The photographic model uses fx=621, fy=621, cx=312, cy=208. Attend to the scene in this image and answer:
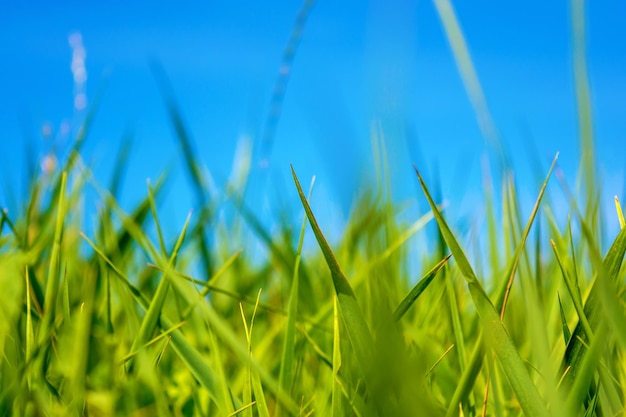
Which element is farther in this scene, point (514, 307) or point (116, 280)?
point (514, 307)

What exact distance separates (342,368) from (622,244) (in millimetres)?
199

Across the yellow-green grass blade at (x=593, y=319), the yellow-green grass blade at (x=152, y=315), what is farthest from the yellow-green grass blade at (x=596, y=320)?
the yellow-green grass blade at (x=152, y=315)

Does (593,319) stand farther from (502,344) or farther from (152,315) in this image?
(152,315)

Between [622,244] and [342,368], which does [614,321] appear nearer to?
[622,244]

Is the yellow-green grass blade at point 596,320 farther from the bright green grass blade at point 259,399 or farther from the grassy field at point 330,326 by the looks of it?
the bright green grass blade at point 259,399

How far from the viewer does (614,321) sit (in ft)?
0.83

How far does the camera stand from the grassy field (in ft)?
0.83

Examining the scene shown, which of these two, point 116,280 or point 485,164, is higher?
point 485,164

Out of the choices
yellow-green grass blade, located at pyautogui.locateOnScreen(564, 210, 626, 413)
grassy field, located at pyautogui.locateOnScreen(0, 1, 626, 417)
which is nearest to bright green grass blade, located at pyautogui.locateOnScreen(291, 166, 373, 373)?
grassy field, located at pyautogui.locateOnScreen(0, 1, 626, 417)

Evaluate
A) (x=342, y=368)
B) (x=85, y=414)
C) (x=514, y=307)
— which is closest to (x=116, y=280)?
(x=85, y=414)

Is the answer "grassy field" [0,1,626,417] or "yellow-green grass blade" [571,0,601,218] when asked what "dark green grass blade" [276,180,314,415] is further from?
"yellow-green grass blade" [571,0,601,218]

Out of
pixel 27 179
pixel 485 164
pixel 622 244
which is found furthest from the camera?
pixel 27 179

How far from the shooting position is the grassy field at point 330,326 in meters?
0.25

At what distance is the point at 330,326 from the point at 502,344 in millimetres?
312
